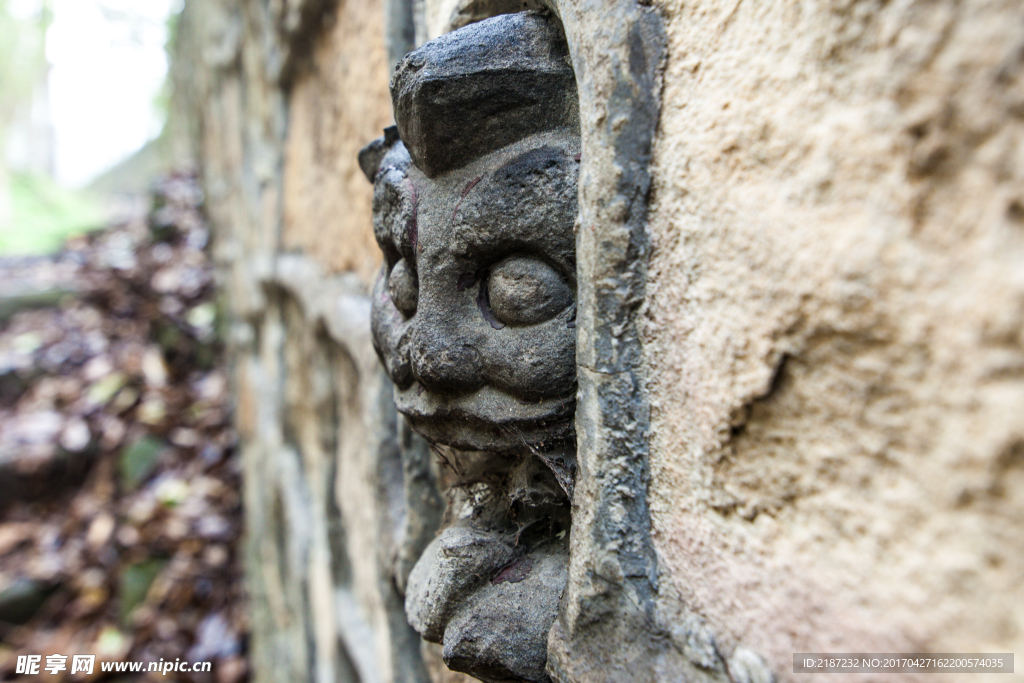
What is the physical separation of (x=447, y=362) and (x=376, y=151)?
0.24 metres

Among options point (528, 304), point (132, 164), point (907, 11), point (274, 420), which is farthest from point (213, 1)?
point (132, 164)

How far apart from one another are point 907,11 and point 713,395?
0.18m

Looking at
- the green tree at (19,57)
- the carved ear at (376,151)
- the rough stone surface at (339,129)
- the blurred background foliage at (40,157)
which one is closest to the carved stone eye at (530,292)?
the carved ear at (376,151)

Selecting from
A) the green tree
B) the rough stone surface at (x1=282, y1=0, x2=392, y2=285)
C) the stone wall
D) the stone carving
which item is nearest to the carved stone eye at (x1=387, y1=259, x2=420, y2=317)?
the stone carving

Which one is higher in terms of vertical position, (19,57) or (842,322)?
(842,322)

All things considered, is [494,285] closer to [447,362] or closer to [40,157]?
[447,362]

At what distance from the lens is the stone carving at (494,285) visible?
402 mm

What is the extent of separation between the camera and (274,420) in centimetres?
170

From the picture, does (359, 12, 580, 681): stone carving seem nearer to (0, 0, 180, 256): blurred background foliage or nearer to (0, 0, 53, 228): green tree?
(0, 0, 180, 256): blurred background foliage

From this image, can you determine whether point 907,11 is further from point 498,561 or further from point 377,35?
point 377,35

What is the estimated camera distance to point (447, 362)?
421 millimetres

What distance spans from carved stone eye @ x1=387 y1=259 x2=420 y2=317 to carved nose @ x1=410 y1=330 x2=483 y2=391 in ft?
0.18

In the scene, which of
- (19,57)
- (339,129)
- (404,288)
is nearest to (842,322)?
(404,288)

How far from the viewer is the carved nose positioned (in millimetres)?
422
